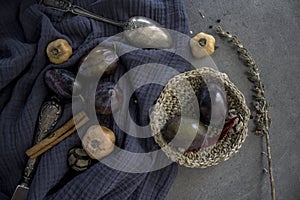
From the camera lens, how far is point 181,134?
2.43 feet

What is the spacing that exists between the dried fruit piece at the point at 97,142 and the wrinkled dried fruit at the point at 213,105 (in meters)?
0.18

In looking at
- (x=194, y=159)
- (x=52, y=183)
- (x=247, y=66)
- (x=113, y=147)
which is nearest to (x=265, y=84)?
(x=247, y=66)

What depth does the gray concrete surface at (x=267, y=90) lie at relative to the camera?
34.1 inches

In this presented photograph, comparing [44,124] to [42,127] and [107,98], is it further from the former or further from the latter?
[107,98]

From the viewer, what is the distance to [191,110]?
79 centimetres

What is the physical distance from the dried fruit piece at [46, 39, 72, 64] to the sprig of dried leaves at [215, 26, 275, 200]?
1.12 ft

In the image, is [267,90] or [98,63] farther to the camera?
[267,90]

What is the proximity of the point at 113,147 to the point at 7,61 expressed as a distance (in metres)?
0.26

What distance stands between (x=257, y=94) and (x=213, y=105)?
7.9 inches

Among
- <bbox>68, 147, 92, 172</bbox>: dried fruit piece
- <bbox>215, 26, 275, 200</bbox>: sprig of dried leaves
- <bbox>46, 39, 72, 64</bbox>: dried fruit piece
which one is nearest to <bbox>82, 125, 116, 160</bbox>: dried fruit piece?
<bbox>68, 147, 92, 172</bbox>: dried fruit piece

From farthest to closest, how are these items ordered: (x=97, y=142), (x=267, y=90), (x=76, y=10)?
1. (x=267, y=90)
2. (x=76, y=10)
3. (x=97, y=142)

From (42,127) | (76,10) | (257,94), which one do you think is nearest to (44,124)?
(42,127)

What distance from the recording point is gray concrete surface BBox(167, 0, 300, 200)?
2.84ft

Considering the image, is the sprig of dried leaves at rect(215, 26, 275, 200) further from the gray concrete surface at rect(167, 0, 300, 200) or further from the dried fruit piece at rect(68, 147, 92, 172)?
the dried fruit piece at rect(68, 147, 92, 172)
